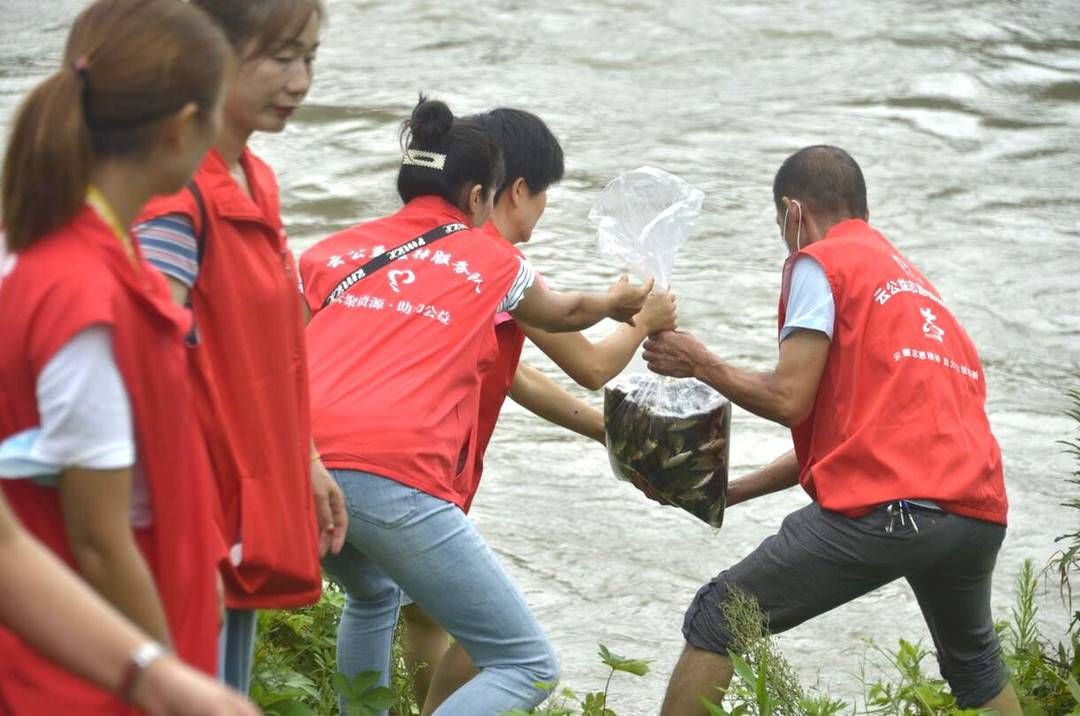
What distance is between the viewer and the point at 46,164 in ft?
7.04

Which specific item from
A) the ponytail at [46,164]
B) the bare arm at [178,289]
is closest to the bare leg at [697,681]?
the bare arm at [178,289]

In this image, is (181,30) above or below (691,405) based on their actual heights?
above

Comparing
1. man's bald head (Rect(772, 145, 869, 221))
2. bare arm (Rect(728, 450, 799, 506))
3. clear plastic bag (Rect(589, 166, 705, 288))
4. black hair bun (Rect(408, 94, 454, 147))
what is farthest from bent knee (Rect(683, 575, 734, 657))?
black hair bun (Rect(408, 94, 454, 147))

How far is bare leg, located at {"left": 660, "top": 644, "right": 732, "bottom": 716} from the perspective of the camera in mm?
4062

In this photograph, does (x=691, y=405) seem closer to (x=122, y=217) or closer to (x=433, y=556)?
(x=433, y=556)

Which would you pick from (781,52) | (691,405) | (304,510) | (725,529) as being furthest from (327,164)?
(304,510)

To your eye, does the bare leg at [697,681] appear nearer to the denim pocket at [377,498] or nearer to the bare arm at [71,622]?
the denim pocket at [377,498]

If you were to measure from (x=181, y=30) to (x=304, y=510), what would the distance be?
3.24 feet

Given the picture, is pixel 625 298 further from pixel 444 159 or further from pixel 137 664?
pixel 137 664

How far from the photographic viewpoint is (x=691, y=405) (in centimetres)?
432

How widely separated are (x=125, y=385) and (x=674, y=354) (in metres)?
2.27

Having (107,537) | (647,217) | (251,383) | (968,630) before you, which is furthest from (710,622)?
(107,537)

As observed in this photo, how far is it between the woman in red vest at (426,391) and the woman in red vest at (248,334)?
1.86 ft

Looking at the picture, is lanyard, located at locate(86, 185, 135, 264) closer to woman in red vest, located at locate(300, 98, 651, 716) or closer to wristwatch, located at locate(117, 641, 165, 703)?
wristwatch, located at locate(117, 641, 165, 703)
